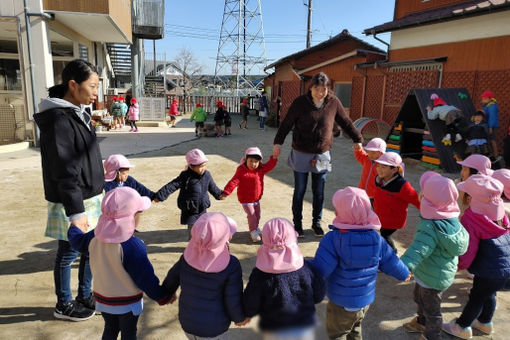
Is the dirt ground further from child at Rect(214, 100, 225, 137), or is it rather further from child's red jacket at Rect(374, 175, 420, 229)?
child at Rect(214, 100, 225, 137)

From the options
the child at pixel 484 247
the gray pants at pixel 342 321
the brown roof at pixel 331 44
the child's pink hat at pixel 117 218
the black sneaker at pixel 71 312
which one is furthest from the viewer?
the brown roof at pixel 331 44

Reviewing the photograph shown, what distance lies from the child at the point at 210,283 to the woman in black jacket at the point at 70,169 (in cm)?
93

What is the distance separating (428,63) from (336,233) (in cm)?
1089

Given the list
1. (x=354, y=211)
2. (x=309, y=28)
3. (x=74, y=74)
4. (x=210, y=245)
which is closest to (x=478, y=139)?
(x=354, y=211)

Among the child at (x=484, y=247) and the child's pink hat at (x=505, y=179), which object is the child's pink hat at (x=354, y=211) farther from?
the child's pink hat at (x=505, y=179)

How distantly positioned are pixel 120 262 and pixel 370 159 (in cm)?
279

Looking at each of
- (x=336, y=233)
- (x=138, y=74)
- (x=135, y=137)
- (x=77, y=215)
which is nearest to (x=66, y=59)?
(x=135, y=137)

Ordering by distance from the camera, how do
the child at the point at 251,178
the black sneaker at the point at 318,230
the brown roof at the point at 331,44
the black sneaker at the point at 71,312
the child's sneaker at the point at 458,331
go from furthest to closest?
the brown roof at the point at 331,44 < the black sneaker at the point at 318,230 < the child at the point at 251,178 < the black sneaker at the point at 71,312 < the child's sneaker at the point at 458,331

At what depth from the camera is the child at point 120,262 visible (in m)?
2.00

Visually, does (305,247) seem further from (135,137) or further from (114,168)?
(135,137)

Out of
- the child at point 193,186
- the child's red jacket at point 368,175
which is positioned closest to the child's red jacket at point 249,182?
the child at point 193,186

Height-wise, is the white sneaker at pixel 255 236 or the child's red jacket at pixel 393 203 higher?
the child's red jacket at pixel 393 203

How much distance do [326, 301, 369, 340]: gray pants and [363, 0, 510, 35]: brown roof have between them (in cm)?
938

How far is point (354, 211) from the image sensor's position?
2.06 m
